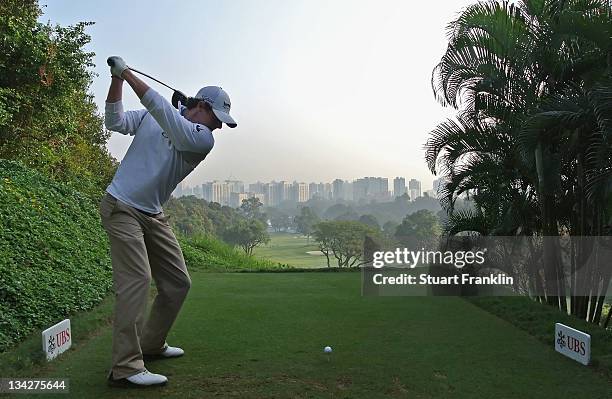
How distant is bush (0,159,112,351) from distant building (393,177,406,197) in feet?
57.5

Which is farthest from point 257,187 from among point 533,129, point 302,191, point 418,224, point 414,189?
point 533,129

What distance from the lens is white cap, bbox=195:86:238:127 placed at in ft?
10.9

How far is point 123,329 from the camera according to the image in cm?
317

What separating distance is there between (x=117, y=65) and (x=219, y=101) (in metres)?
0.61

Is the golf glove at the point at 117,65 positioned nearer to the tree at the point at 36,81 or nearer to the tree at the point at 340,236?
the tree at the point at 36,81

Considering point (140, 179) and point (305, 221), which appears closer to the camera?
point (140, 179)

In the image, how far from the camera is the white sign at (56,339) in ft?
11.3

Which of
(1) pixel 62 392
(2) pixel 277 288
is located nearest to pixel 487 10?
(2) pixel 277 288

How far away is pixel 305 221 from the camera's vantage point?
27.0m

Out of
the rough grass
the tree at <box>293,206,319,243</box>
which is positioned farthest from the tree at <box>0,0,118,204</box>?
the tree at <box>293,206,319,243</box>

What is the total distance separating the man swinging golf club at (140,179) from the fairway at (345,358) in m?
0.30

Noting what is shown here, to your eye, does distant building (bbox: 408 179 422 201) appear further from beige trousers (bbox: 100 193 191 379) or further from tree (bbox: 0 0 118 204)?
beige trousers (bbox: 100 193 191 379)

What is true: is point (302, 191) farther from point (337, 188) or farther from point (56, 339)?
point (56, 339)

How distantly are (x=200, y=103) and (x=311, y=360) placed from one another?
5.81 feet
